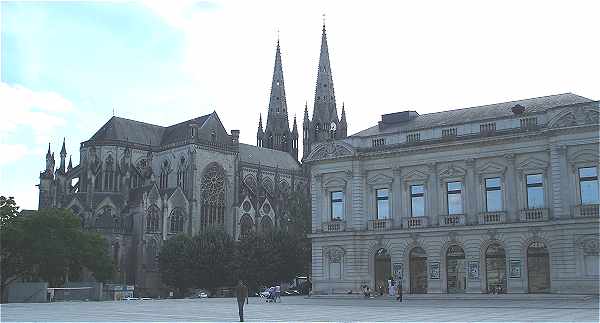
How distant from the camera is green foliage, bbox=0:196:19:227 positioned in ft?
189

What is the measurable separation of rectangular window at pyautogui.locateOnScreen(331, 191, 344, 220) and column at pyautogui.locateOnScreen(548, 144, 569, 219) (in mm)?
14743

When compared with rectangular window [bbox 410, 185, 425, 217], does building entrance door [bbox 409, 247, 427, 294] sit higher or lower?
lower

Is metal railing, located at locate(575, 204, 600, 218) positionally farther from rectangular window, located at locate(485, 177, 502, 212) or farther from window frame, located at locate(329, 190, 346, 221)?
window frame, located at locate(329, 190, 346, 221)

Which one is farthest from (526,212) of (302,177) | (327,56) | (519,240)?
(327,56)

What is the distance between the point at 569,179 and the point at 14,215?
141 ft

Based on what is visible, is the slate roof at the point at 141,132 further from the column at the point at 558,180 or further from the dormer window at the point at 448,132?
the column at the point at 558,180

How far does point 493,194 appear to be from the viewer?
4556 centimetres

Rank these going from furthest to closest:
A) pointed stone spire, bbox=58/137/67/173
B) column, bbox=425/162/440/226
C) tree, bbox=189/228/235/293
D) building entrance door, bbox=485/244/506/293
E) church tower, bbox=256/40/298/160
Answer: church tower, bbox=256/40/298/160 < pointed stone spire, bbox=58/137/67/173 < tree, bbox=189/228/235/293 < column, bbox=425/162/440/226 < building entrance door, bbox=485/244/506/293

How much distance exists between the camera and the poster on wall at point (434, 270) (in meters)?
46.5

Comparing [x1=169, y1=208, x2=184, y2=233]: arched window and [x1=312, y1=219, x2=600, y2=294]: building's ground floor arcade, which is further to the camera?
[x1=169, y1=208, x2=184, y2=233]: arched window

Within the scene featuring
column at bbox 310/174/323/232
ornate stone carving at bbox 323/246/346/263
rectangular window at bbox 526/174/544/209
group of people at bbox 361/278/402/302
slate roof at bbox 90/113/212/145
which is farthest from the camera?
slate roof at bbox 90/113/212/145

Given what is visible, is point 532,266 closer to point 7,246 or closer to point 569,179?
point 569,179

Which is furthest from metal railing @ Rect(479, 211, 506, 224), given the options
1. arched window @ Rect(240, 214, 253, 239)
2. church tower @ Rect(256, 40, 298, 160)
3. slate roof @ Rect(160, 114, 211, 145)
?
church tower @ Rect(256, 40, 298, 160)

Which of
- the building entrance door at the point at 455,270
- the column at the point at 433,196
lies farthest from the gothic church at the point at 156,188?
the building entrance door at the point at 455,270
